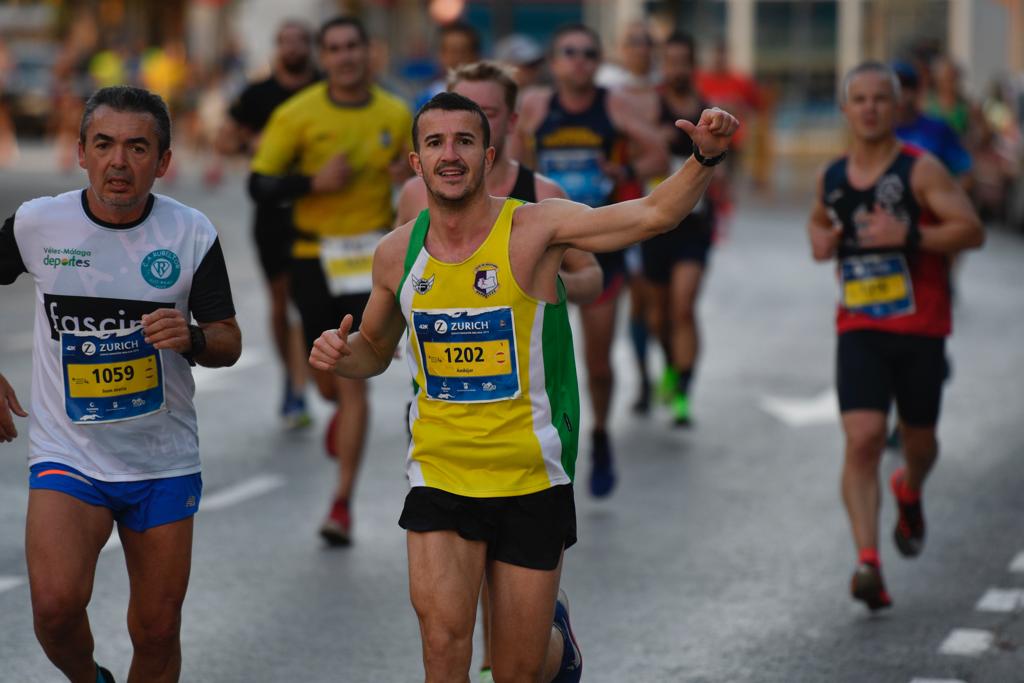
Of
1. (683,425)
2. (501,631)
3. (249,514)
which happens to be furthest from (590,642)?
(683,425)

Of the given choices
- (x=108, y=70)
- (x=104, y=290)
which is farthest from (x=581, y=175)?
(x=108, y=70)

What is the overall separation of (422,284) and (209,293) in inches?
27.6

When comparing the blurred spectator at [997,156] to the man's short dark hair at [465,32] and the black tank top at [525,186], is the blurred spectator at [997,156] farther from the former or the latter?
the black tank top at [525,186]

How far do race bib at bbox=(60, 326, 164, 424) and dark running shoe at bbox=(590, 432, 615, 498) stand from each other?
4167 mm

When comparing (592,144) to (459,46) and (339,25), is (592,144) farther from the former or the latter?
(339,25)

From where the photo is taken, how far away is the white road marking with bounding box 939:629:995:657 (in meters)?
6.62

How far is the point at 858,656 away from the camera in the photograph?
21.6 ft

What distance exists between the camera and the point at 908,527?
778cm

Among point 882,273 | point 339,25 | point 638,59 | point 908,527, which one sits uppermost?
point 339,25

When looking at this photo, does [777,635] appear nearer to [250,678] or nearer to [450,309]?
[250,678]

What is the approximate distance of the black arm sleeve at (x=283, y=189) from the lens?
28.2 feet

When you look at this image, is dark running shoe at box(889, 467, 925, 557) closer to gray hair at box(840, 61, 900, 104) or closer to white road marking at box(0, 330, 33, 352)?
gray hair at box(840, 61, 900, 104)

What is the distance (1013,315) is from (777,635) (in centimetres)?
970

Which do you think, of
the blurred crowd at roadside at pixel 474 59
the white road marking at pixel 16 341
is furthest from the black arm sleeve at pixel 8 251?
the white road marking at pixel 16 341
